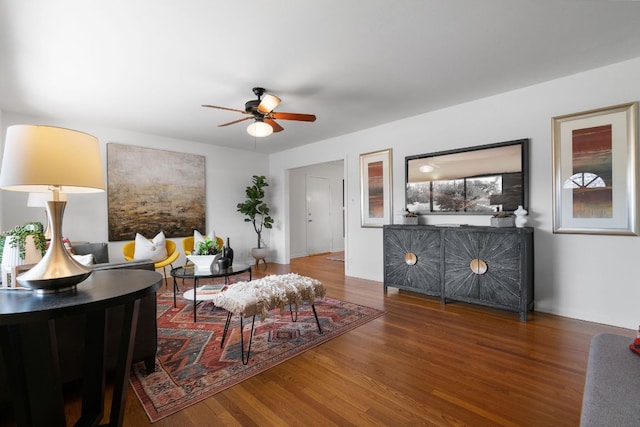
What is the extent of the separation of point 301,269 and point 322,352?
3.59 metres

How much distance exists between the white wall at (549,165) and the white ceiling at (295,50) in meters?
0.17

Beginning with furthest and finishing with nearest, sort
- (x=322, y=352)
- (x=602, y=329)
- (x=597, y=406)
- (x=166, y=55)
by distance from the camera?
1. (x=602, y=329)
2. (x=166, y=55)
3. (x=322, y=352)
4. (x=597, y=406)

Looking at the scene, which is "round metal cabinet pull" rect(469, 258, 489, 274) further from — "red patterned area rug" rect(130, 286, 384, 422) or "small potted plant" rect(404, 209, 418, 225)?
"red patterned area rug" rect(130, 286, 384, 422)

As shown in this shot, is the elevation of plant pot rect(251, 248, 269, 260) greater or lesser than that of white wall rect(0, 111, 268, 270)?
lesser

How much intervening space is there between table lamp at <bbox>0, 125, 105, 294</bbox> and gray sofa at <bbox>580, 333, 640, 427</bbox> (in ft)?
6.83

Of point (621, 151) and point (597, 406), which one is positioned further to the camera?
point (621, 151)

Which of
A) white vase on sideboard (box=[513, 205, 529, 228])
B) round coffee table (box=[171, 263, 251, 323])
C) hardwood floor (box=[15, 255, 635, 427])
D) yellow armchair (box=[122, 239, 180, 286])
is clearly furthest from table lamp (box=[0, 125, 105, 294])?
white vase on sideboard (box=[513, 205, 529, 228])

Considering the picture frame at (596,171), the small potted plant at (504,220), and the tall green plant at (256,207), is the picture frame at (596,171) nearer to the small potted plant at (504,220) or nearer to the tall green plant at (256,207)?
the small potted plant at (504,220)

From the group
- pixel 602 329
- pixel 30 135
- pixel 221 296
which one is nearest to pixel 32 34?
pixel 30 135

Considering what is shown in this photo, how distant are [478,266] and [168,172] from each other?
5181 mm

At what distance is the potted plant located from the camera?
20.8 ft

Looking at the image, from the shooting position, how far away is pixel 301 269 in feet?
19.8

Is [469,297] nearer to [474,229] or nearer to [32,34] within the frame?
[474,229]

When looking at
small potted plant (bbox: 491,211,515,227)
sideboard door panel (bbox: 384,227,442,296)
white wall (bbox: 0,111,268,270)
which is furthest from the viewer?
white wall (bbox: 0,111,268,270)
